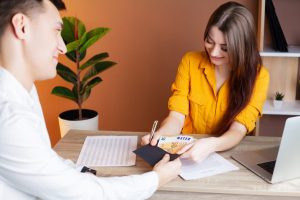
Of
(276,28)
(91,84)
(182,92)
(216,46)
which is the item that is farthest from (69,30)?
(276,28)

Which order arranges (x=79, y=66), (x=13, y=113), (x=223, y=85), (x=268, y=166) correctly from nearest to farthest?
(x=13, y=113), (x=268, y=166), (x=223, y=85), (x=79, y=66)

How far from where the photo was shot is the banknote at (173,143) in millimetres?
1354

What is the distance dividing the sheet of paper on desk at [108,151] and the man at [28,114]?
344 mm

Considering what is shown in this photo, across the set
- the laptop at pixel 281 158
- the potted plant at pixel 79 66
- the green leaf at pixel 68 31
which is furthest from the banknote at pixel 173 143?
the green leaf at pixel 68 31

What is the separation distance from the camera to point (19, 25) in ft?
2.93

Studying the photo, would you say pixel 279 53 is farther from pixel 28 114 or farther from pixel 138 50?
pixel 28 114

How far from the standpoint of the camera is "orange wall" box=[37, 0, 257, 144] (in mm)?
2629

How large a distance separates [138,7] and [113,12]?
0.64 ft

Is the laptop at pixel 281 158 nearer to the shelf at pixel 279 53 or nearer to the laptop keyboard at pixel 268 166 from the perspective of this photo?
the laptop keyboard at pixel 268 166

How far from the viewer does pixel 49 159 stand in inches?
35.7

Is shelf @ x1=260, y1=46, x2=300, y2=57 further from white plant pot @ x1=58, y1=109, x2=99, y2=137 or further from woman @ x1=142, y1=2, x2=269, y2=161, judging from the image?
white plant pot @ x1=58, y1=109, x2=99, y2=137

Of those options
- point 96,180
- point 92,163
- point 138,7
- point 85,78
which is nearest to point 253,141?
point 92,163

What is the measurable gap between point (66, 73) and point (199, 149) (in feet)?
4.55

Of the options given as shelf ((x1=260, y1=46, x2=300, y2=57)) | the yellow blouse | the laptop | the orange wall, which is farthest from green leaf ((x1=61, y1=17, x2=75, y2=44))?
the laptop
